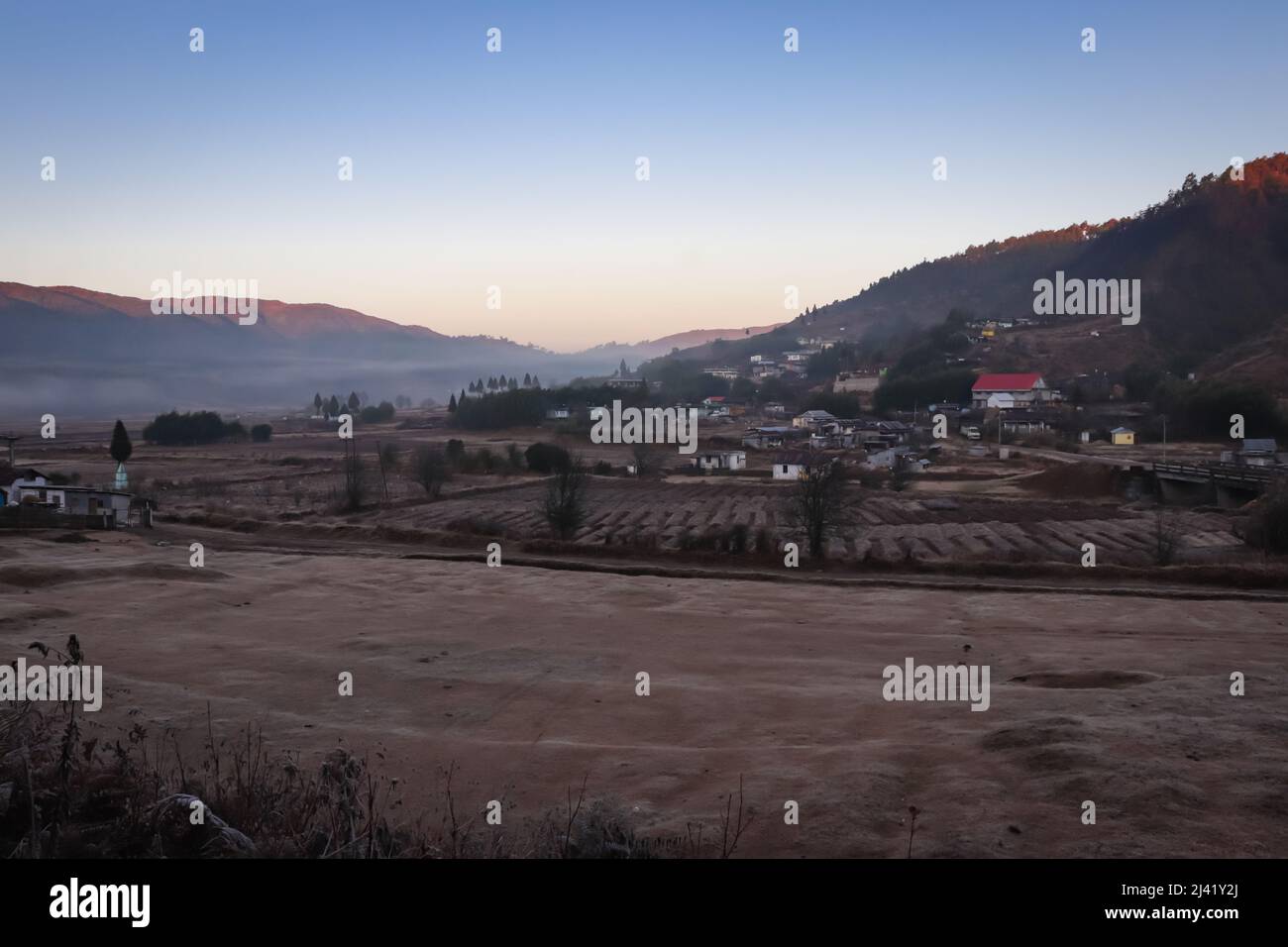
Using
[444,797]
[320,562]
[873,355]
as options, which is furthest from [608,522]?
[873,355]

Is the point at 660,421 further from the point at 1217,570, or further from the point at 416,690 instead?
the point at 416,690

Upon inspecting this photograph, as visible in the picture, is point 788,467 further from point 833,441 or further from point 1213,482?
point 1213,482

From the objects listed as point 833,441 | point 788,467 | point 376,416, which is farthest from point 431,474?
point 376,416

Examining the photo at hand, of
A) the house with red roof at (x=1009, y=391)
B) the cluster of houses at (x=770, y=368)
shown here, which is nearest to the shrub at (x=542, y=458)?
the house with red roof at (x=1009, y=391)

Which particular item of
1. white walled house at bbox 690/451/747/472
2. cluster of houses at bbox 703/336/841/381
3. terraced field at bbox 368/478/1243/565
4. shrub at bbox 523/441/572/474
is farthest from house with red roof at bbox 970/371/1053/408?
cluster of houses at bbox 703/336/841/381

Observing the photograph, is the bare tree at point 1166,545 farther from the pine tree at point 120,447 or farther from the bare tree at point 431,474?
the pine tree at point 120,447

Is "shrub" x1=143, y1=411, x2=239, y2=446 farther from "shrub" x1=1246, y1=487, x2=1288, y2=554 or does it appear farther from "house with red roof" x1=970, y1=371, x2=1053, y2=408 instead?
"shrub" x1=1246, y1=487, x2=1288, y2=554
